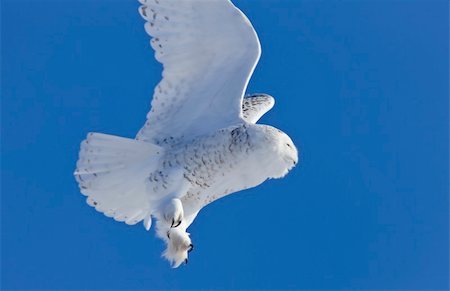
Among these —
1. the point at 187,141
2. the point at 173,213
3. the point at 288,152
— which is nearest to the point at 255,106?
the point at 187,141

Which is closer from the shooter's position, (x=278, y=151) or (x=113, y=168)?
(x=278, y=151)

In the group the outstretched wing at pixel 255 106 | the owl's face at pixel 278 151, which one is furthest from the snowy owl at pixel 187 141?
the outstretched wing at pixel 255 106

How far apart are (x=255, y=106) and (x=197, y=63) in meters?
1.00

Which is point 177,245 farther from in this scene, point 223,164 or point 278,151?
point 278,151

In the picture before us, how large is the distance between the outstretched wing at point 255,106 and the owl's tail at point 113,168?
989 mm

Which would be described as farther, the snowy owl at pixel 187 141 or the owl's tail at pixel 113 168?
the owl's tail at pixel 113 168

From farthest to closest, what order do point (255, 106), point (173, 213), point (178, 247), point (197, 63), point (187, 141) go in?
1. point (255, 106)
2. point (187, 141)
3. point (197, 63)
4. point (178, 247)
5. point (173, 213)

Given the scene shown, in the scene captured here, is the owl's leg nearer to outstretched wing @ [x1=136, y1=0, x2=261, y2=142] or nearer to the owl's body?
the owl's body

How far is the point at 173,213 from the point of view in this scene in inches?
377

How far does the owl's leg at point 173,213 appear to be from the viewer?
377 inches

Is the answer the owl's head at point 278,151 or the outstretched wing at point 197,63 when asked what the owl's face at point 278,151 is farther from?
the outstretched wing at point 197,63

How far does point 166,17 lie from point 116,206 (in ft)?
5.15

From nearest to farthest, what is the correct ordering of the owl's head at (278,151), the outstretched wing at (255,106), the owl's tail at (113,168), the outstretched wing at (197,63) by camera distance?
the owl's head at (278,151) < the outstretched wing at (197,63) < the owl's tail at (113,168) < the outstretched wing at (255,106)

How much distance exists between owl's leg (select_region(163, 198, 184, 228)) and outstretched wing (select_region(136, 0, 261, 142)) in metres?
0.71
